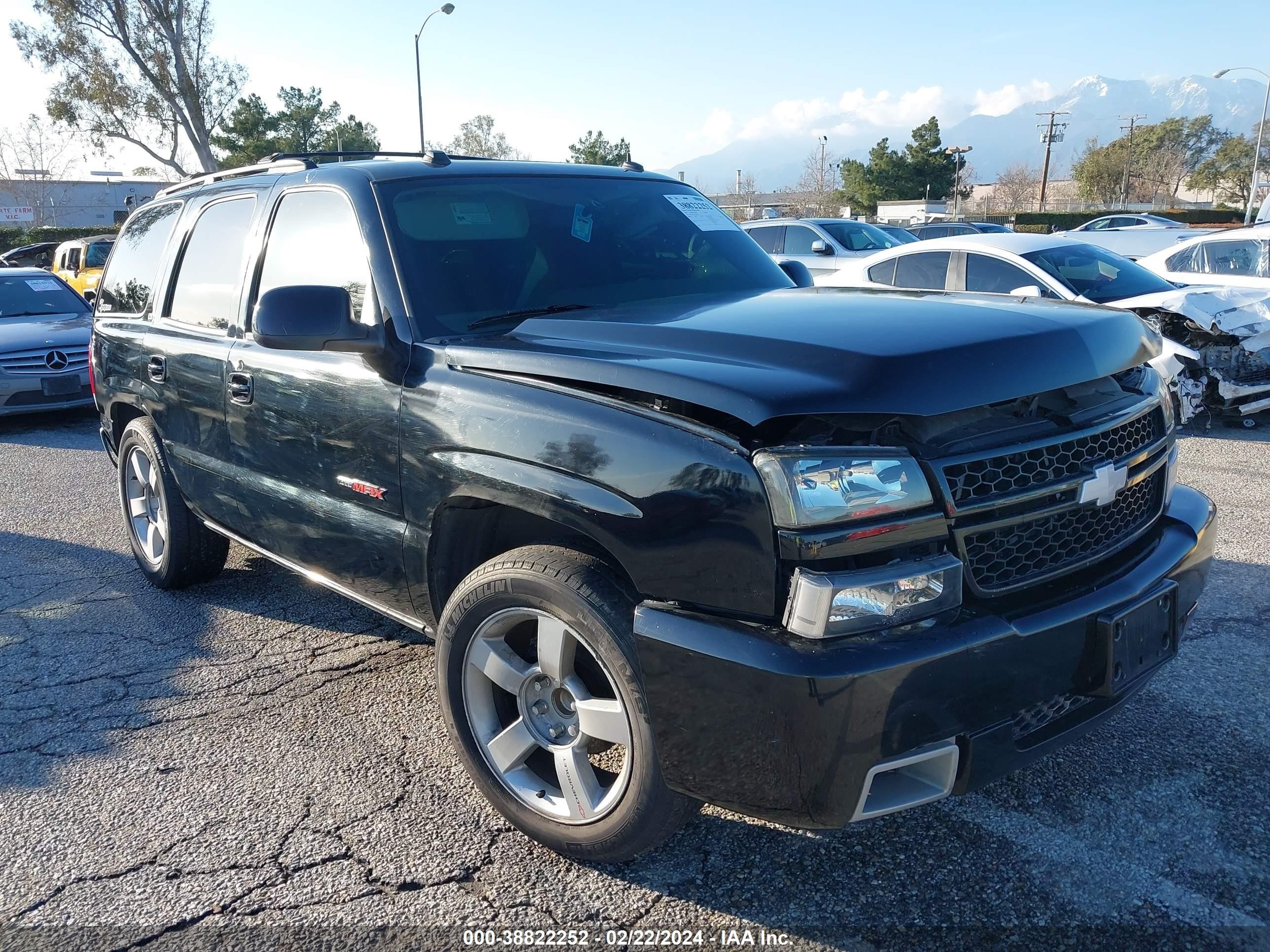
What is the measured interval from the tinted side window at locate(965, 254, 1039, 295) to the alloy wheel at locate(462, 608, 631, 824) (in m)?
7.12

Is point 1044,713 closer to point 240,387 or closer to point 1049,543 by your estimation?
point 1049,543

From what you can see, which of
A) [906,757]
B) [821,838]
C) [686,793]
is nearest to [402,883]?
[686,793]

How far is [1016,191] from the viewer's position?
2970 inches

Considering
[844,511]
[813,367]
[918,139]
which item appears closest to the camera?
[844,511]

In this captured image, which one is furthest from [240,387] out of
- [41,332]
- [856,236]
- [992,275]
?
[856,236]

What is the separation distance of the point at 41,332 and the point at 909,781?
35.7ft

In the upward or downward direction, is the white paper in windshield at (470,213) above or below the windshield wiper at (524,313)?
above

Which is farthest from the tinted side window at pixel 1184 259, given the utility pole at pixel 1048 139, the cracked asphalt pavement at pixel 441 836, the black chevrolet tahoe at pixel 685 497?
the utility pole at pixel 1048 139

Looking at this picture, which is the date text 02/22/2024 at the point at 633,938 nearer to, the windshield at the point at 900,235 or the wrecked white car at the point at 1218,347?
the wrecked white car at the point at 1218,347

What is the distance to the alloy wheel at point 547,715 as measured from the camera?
→ 248cm

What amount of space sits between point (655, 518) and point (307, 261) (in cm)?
198

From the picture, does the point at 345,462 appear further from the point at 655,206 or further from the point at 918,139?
the point at 918,139

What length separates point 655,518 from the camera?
2217 millimetres

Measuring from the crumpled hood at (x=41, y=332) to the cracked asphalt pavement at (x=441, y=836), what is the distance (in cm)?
717
